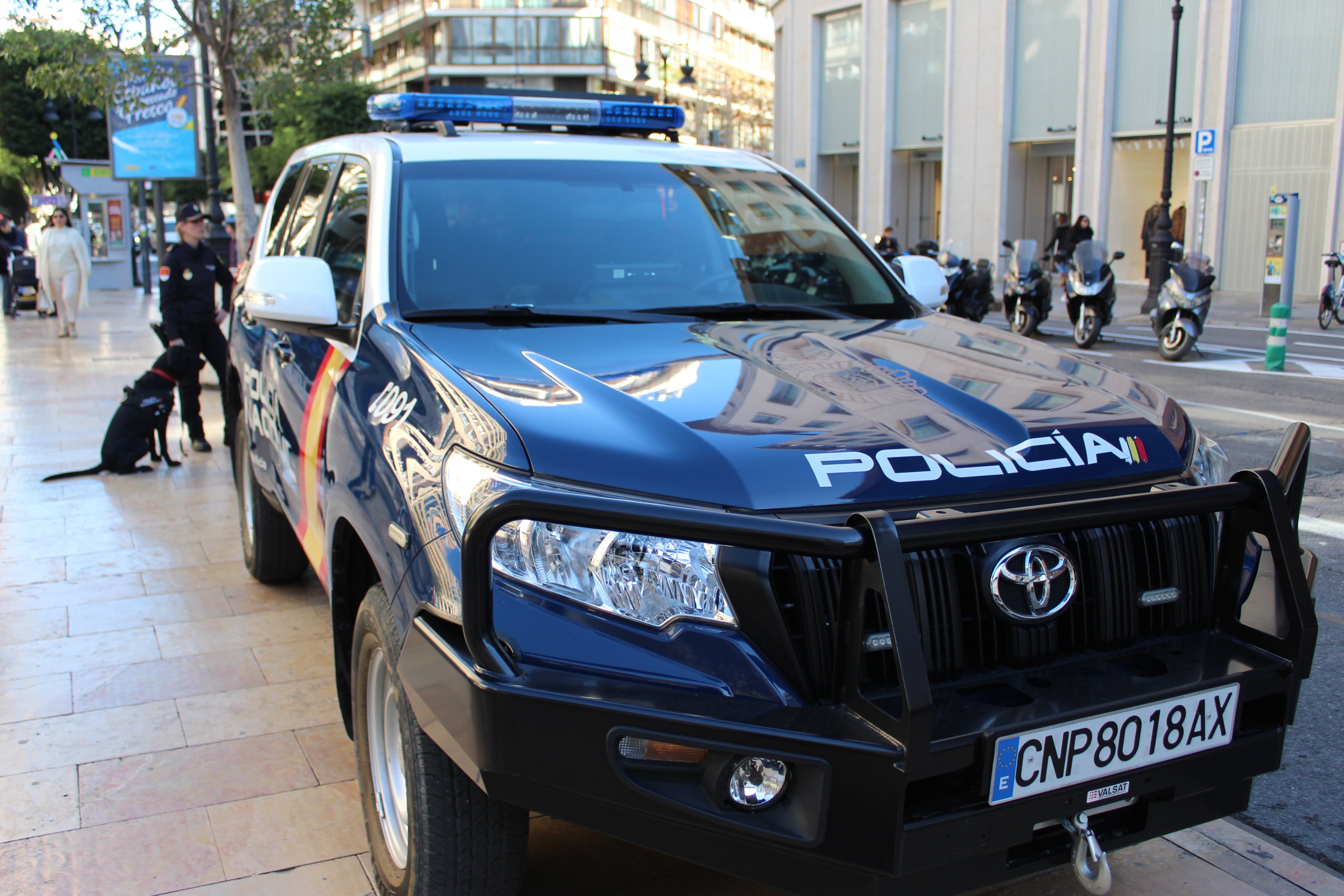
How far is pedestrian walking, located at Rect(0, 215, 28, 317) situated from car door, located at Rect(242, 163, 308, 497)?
19.9m

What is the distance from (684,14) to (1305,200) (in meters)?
59.8

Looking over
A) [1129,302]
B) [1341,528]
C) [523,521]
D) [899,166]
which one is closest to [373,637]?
[523,521]

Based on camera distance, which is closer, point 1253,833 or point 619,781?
point 619,781

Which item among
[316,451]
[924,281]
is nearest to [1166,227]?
[924,281]

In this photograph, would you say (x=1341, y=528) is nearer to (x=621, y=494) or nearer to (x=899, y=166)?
(x=621, y=494)

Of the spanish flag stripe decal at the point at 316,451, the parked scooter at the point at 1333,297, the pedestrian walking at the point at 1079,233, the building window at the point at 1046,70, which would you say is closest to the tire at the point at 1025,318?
the parked scooter at the point at 1333,297

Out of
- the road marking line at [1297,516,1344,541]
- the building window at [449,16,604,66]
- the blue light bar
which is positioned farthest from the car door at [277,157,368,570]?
the building window at [449,16,604,66]

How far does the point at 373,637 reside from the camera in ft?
8.34

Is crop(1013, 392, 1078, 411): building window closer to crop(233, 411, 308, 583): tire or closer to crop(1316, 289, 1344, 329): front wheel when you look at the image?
crop(233, 411, 308, 583): tire

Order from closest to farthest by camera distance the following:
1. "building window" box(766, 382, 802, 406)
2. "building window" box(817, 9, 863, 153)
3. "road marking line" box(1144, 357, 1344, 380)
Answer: "building window" box(766, 382, 802, 406)
"road marking line" box(1144, 357, 1344, 380)
"building window" box(817, 9, 863, 153)

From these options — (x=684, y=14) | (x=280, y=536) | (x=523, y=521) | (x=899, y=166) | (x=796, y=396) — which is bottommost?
(x=280, y=536)

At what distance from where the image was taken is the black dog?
7.77 metres

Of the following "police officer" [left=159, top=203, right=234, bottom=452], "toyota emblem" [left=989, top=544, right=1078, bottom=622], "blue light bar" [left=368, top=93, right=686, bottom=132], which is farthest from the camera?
"police officer" [left=159, top=203, right=234, bottom=452]

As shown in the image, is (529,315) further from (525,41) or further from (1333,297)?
(525,41)
